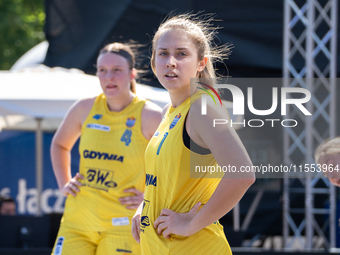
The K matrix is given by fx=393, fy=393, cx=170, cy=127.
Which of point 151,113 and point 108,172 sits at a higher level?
point 151,113

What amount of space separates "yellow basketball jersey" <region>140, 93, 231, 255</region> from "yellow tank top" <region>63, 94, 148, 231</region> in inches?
31.2

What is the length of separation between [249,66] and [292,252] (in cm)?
216

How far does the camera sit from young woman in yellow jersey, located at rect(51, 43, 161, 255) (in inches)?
Result: 93.3

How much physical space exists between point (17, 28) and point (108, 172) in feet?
39.4

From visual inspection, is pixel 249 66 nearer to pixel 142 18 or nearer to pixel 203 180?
pixel 142 18

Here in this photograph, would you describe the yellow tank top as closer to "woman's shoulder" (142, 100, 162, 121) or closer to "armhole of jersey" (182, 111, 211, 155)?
"woman's shoulder" (142, 100, 162, 121)

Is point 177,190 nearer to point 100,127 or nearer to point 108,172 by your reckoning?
point 108,172

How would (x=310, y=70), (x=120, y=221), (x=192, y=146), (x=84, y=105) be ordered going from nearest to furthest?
(x=192, y=146), (x=120, y=221), (x=84, y=105), (x=310, y=70)

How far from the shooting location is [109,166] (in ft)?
7.96

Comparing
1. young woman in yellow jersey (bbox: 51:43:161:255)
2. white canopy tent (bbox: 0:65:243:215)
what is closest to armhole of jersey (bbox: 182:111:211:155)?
young woman in yellow jersey (bbox: 51:43:161:255)

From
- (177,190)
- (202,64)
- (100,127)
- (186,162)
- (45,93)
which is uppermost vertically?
(45,93)

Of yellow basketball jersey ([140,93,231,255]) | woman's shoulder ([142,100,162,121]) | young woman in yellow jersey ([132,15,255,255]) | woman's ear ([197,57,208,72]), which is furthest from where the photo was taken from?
woman's shoulder ([142,100,162,121])

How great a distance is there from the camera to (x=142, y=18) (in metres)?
4.41

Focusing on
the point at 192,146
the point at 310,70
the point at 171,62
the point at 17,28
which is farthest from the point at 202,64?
the point at 17,28
